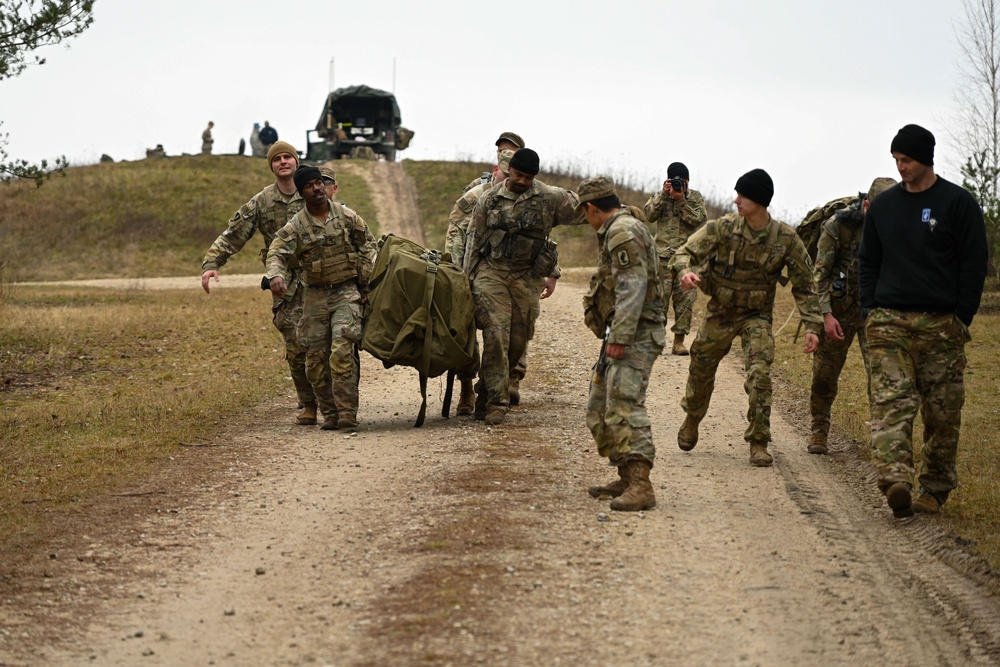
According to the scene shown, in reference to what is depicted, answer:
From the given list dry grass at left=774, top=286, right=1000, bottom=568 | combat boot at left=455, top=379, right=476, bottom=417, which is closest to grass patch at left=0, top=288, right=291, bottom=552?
combat boot at left=455, top=379, right=476, bottom=417

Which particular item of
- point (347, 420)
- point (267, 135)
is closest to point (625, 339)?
point (347, 420)

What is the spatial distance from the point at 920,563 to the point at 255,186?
40017mm

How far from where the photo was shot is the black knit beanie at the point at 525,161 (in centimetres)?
1002

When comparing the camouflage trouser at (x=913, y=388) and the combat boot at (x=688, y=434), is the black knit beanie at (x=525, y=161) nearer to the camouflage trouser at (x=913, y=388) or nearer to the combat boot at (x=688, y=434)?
the combat boot at (x=688, y=434)

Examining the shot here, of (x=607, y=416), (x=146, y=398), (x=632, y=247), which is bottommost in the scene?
(x=146, y=398)

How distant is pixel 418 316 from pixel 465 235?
1857 millimetres

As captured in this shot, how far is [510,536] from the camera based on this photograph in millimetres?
6945

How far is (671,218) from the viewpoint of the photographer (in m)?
15.9

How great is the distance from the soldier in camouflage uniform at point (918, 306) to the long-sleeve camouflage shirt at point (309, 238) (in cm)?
441

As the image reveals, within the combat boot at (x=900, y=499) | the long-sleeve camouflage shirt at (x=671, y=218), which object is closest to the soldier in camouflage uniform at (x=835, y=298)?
the combat boot at (x=900, y=499)

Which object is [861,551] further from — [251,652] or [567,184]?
[567,184]

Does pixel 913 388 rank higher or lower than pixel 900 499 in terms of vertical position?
higher

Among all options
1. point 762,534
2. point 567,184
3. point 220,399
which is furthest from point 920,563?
point 567,184

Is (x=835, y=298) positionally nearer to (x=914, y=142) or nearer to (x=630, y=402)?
(x=914, y=142)
